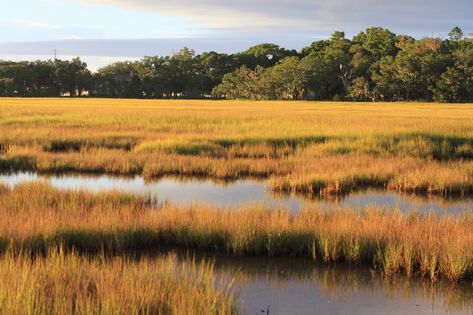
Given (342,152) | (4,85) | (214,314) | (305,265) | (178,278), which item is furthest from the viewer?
(4,85)

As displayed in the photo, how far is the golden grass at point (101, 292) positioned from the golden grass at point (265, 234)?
59.2 inches

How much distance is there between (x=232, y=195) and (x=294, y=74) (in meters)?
71.7

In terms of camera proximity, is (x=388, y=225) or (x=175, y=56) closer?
(x=388, y=225)

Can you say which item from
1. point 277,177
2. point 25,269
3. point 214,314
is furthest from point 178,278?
point 277,177

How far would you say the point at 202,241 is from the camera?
9180mm

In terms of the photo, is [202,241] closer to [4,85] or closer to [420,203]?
[420,203]

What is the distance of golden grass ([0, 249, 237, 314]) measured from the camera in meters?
5.43

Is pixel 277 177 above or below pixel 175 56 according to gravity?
below

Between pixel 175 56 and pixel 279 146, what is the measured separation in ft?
299

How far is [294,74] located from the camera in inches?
3322

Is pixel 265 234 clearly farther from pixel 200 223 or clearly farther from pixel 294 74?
pixel 294 74

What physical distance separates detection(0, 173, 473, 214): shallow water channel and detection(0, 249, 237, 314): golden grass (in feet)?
18.2

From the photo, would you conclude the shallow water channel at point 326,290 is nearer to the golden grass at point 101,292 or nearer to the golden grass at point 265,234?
the golden grass at point 265,234

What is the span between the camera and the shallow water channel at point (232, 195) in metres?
13.0
